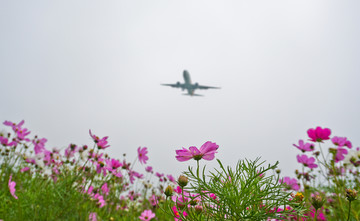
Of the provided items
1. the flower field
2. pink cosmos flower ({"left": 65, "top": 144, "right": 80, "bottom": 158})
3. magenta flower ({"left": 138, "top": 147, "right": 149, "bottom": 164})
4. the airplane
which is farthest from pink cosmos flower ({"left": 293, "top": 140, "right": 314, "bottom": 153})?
the airplane

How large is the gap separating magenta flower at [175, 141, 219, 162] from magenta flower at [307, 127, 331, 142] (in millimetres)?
1184

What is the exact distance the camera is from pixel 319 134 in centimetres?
153

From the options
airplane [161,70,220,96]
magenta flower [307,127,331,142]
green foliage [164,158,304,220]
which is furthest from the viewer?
airplane [161,70,220,96]

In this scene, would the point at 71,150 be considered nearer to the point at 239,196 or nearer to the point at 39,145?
the point at 39,145

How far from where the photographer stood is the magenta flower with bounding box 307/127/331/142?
1509 mm

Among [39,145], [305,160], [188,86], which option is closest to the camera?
[305,160]

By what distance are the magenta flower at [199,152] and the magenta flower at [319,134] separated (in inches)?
46.6

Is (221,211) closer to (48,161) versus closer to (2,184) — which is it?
(2,184)

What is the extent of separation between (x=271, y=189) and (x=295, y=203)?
2.8 inches

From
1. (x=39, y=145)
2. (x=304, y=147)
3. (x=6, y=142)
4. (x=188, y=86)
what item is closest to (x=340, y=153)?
(x=304, y=147)

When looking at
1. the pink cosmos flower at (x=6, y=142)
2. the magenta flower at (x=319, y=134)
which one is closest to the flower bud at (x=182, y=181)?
the magenta flower at (x=319, y=134)

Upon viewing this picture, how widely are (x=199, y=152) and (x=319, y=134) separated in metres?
1.22

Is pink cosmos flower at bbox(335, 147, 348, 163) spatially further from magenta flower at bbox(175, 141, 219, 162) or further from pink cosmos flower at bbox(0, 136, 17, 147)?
pink cosmos flower at bbox(0, 136, 17, 147)

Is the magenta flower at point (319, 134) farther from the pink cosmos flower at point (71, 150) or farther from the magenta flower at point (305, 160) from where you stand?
the pink cosmos flower at point (71, 150)
